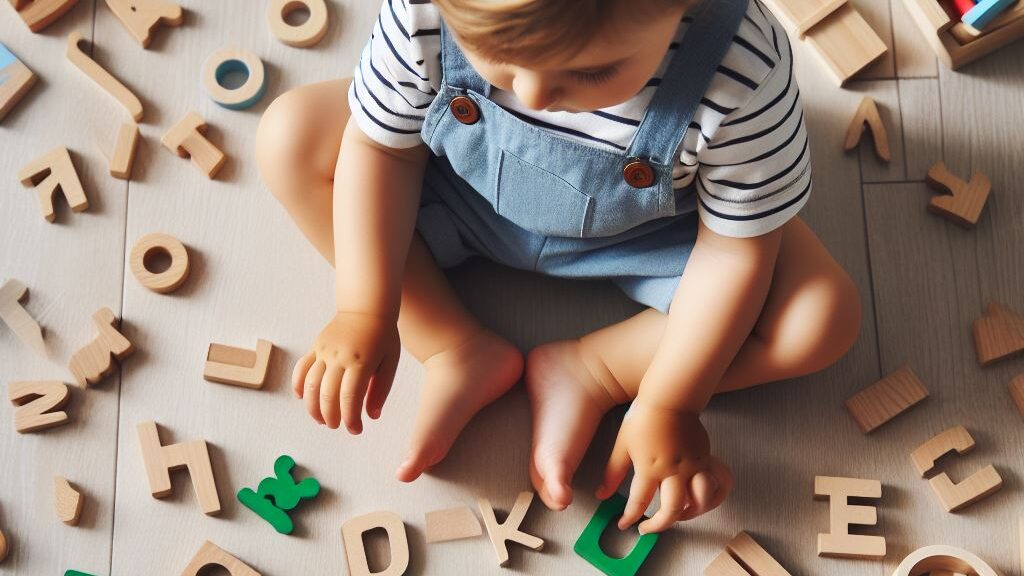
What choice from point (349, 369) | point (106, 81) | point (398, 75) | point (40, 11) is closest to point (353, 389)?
point (349, 369)

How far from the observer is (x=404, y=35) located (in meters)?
0.71

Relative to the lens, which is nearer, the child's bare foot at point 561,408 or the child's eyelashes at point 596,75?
the child's eyelashes at point 596,75

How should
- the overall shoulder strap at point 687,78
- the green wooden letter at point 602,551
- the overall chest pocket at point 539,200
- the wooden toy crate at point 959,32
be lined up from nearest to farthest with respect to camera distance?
the overall shoulder strap at point 687,78
the overall chest pocket at point 539,200
the green wooden letter at point 602,551
the wooden toy crate at point 959,32

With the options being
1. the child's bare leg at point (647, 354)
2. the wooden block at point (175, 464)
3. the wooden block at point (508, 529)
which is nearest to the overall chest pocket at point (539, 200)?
the child's bare leg at point (647, 354)

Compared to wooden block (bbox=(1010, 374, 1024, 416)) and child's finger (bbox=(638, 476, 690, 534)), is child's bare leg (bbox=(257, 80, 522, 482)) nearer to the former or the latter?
child's finger (bbox=(638, 476, 690, 534))

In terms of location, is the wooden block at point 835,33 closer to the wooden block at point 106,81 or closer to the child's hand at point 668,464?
the child's hand at point 668,464

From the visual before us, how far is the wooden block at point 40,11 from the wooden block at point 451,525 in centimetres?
60

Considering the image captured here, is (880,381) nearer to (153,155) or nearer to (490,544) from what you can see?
(490,544)

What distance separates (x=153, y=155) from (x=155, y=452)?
0.28m

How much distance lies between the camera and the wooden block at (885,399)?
89 centimetres

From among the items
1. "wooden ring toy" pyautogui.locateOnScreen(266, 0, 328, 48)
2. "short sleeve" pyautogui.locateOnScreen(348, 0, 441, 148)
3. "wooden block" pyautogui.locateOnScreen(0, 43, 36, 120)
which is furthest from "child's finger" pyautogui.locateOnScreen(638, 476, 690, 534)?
"wooden block" pyautogui.locateOnScreen(0, 43, 36, 120)

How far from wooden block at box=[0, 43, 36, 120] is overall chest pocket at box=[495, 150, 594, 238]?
1.67 feet

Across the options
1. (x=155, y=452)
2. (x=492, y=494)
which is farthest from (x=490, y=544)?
(x=155, y=452)

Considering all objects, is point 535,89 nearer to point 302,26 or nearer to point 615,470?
point 615,470
